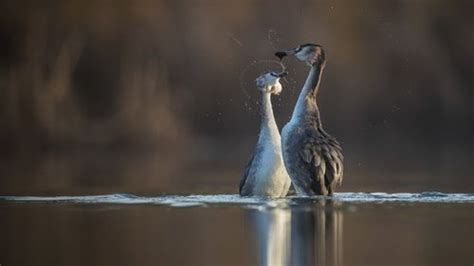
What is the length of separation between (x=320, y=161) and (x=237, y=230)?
278cm

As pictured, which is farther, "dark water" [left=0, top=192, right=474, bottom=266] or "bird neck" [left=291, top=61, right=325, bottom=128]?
"bird neck" [left=291, top=61, right=325, bottom=128]

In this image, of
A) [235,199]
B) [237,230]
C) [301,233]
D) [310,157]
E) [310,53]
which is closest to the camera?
[301,233]

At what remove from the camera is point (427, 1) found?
3222 centimetres

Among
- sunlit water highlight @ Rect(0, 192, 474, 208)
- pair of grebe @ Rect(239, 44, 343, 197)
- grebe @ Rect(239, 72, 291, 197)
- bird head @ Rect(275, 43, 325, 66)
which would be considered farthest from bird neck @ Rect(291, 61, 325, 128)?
sunlit water highlight @ Rect(0, 192, 474, 208)

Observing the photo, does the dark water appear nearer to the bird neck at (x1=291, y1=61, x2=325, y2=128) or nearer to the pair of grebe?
the pair of grebe

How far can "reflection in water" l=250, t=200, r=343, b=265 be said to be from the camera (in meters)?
11.4

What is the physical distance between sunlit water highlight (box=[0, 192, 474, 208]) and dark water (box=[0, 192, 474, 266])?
0.4 inches

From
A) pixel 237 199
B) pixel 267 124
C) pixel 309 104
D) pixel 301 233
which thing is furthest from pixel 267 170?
pixel 301 233

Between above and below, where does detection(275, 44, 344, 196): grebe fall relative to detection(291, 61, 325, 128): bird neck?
below

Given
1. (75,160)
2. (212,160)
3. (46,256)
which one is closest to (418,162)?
(212,160)

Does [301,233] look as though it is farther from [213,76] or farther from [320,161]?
[213,76]

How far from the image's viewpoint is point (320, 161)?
15734 millimetres

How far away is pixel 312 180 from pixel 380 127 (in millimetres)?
15996

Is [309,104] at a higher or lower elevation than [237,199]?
higher
